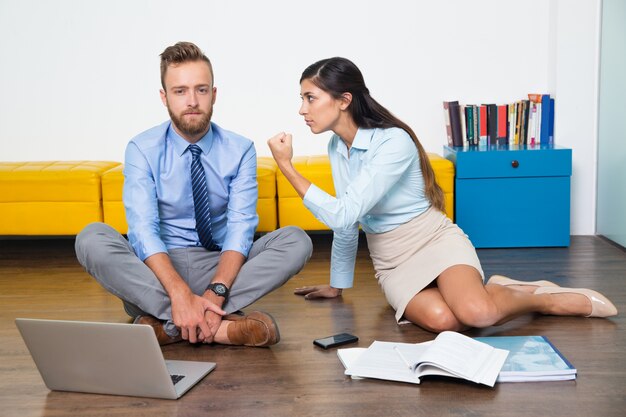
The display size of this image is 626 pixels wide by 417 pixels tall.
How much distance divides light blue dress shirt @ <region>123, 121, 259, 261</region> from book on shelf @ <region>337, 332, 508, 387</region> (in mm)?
695

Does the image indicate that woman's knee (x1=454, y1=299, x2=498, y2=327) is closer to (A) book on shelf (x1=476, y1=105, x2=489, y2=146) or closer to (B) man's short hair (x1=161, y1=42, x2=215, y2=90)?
(B) man's short hair (x1=161, y1=42, x2=215, y2=90)

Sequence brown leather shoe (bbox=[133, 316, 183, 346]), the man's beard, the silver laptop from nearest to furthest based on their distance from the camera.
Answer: the silver laptop, brown leather shoe (bbox=[133, 316, 183, 346]), the man's beard

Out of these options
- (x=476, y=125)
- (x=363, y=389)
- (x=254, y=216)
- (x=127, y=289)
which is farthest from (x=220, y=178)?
(x=476, y=125)

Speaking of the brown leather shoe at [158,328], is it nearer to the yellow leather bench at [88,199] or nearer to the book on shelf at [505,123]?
the yellow leather bench at [88,199]

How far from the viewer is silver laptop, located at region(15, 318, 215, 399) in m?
2.23

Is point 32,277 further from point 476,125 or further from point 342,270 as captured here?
point 476,125

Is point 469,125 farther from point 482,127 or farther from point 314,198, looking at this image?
point 314,198

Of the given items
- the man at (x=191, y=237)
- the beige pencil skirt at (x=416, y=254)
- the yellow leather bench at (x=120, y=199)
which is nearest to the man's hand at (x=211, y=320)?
the man at (x=191, y=237)

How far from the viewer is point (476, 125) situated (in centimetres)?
478

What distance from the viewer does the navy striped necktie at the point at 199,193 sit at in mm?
3051

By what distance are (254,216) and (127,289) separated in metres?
Answer: 0.56

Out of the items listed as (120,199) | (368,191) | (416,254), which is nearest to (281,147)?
(368,191)

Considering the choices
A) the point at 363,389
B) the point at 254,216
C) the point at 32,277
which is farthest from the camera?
the point at 32,277

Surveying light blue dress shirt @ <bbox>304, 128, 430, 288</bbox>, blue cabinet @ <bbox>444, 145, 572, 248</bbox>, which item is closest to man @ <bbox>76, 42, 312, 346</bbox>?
light blue dress shirt @ <bbox>304, 128, 430, 288</bbox>
